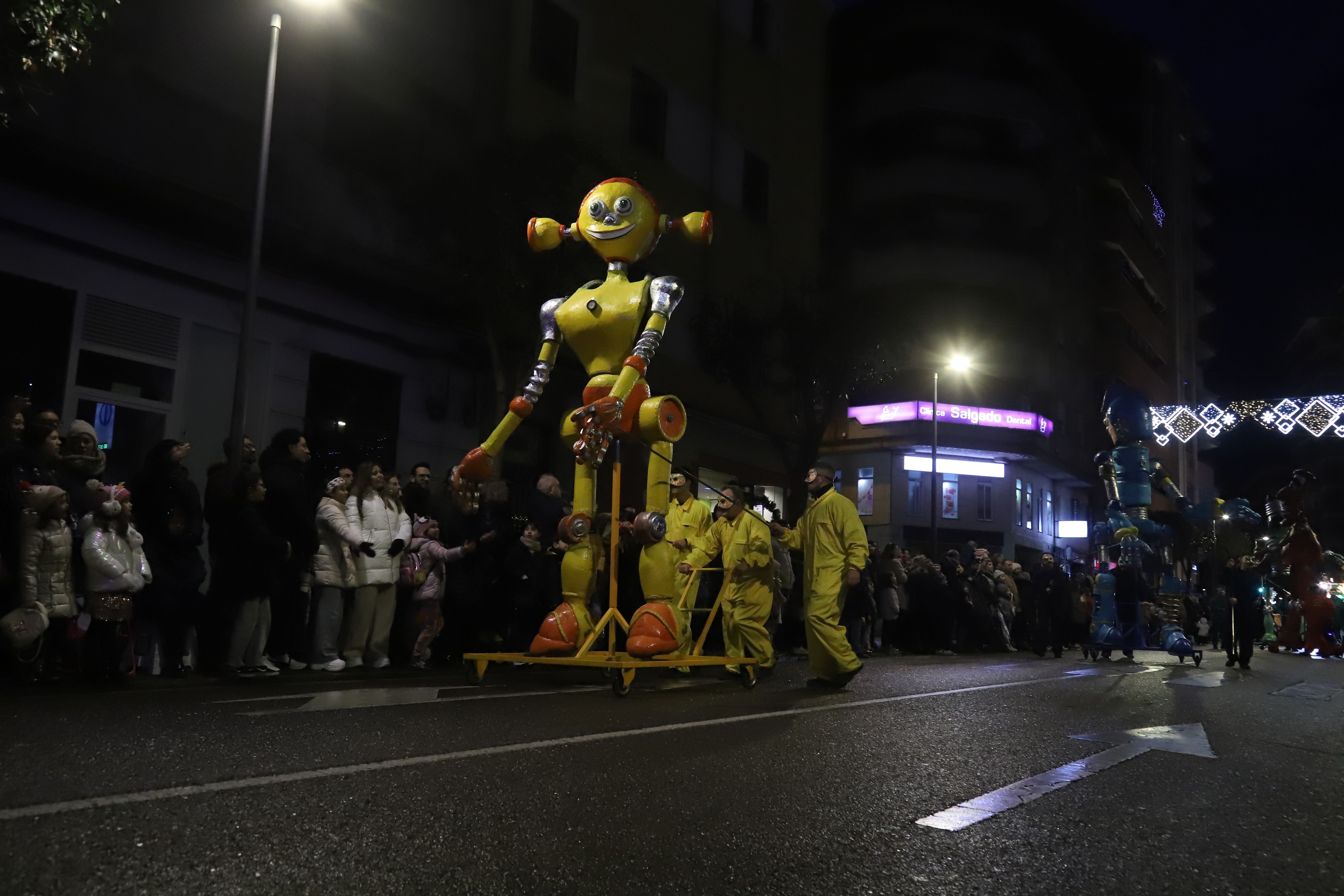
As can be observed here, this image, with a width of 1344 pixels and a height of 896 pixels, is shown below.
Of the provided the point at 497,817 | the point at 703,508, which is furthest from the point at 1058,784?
the point at 703,508

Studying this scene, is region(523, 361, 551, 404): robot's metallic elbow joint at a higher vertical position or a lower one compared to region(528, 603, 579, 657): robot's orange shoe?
higher

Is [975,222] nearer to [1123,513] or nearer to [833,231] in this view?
[833,231]

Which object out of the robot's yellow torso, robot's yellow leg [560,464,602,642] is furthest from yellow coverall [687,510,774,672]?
the robot's yellow torso

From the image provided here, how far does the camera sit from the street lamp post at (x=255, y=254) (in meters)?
12.6

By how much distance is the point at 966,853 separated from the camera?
348 centimetres

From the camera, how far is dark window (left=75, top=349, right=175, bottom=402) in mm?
14305

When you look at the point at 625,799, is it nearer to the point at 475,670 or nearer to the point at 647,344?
the point at 475,670

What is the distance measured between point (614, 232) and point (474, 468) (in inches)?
87.5

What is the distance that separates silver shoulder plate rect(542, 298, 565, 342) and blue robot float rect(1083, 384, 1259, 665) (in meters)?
10.3

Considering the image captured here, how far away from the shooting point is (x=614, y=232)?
9523 mm

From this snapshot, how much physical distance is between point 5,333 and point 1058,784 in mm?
12749

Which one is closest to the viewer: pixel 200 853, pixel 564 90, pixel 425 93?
pixel 200 853

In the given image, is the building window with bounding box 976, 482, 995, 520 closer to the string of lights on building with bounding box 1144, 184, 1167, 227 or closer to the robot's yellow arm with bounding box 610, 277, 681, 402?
the string of lights on building with bounding box 1144, 184, 1167, 227

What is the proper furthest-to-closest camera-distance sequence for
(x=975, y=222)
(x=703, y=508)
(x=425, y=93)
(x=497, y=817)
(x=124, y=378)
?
(x=975, y=222) < (x=425, y=93) < (x=124, y=378) < (x=703, y=508) < (x=497, y=817)
